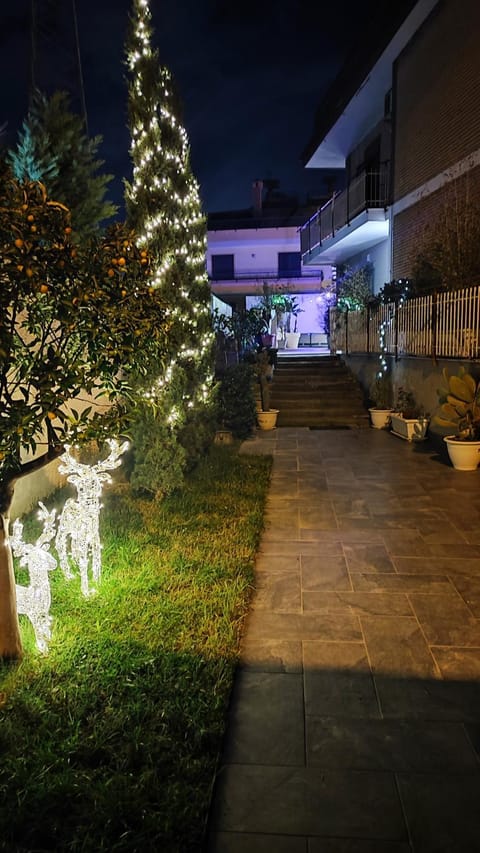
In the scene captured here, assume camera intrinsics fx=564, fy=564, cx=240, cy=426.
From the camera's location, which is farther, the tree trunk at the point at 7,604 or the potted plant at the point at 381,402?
the potted plant at the point at 381,402

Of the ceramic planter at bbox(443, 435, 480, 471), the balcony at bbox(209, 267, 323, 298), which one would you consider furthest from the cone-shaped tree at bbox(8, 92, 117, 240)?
the balcony at bbox(209, 267, 323, 298)

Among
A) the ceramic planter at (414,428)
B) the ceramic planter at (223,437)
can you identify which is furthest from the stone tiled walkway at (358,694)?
the ceramic planter at (223,437)

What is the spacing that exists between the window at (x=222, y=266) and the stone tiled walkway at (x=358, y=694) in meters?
27.3

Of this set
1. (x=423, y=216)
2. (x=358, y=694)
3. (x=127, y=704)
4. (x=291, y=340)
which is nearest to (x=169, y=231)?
(x=127, y=704)

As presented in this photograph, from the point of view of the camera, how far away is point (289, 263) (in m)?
31.2

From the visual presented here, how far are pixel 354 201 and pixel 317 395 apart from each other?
6173mm

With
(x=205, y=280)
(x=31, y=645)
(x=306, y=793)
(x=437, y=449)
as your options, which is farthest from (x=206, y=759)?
(x=437, y=449)

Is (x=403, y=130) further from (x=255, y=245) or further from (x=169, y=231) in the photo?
(x=255, y=245)

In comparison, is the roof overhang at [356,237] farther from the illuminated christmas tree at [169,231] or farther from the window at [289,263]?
the window at [289,263]

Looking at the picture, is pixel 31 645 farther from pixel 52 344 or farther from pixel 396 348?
pixel 396 348

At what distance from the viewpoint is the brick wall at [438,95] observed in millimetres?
10305

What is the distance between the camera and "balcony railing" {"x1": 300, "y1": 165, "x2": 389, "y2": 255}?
15117 mm

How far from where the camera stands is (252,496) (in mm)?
6488

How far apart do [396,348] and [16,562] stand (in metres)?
8.98
